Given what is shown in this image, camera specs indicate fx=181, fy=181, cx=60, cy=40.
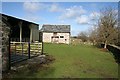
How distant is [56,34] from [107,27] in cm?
2820

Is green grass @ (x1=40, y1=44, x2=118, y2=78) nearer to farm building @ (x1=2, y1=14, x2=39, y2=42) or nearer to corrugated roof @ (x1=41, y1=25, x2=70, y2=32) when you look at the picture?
farm building @ (x1=2, y1=14, x2=39, y2=42)

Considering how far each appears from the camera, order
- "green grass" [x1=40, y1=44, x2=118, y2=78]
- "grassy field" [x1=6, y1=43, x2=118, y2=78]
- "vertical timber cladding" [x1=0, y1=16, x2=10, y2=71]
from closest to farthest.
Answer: "vertical timber cladding" [x1=0, y1=16, x2=10, y2=71] < "grassy field" [x1=6, y1=43, x2=118, y2=78] < "green grass" [x1=40, y1=44, x2=118, y2=78]

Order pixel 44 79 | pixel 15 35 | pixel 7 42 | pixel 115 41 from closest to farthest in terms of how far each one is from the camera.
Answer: pixel 44 79, pixel 7 42, pixel 115 41, pixel 15 35

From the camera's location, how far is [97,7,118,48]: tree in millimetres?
34500

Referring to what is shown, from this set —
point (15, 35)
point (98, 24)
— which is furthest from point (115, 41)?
point (15, 35)

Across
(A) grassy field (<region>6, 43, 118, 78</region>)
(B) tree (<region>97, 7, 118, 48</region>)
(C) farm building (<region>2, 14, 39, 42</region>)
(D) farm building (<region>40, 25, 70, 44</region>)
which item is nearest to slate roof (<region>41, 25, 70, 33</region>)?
(D) farm building (<region>40, 25, 70, 44</region>)

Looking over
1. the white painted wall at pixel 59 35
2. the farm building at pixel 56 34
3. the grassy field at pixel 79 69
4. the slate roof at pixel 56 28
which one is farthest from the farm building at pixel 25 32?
the grassy field at pixel 79 69

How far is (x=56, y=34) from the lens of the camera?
2450 inches

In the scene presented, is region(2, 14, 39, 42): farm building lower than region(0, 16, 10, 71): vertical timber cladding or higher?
higher

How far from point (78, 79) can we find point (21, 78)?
268cm

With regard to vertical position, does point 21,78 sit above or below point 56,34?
→ below

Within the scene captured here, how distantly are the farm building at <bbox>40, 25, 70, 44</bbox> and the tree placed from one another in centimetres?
2405

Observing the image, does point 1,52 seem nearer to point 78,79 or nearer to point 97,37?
point 78,79

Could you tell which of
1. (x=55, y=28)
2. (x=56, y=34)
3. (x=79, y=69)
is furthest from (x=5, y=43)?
(x=55, y=28)
